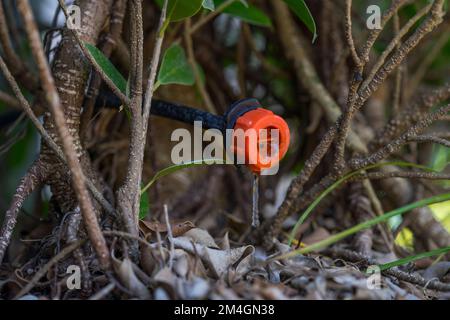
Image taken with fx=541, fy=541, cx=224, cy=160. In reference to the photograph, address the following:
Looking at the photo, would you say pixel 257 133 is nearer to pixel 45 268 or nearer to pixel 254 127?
pixel 254 127

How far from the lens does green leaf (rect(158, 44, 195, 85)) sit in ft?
2.91

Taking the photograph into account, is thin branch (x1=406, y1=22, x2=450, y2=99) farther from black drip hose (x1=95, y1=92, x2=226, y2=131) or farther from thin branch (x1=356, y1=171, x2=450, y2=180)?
black drip hose (x1=95, y1=92, x2=226, y2=131)

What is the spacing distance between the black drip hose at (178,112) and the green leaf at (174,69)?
0.04 m

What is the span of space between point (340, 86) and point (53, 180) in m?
0.69

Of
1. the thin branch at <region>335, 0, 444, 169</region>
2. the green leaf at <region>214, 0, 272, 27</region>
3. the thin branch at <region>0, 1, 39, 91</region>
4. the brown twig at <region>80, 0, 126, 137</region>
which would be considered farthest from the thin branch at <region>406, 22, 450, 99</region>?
the thin branch at <region>0, 1, 39, 91</region>

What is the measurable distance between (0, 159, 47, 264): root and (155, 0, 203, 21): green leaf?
0.99 ft

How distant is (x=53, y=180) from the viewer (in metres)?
0.84

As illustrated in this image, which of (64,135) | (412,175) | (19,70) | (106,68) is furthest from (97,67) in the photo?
(412,175)

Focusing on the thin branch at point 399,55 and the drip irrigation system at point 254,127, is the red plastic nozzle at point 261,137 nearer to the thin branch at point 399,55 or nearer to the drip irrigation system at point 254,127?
the drip irrigation system at point 254,127

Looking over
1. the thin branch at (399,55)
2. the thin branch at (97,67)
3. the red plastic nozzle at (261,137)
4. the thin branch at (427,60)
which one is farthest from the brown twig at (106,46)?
the thin branch at (427,60)

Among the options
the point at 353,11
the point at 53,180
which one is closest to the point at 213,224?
the point at 53,180

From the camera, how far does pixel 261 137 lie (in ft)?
2.46

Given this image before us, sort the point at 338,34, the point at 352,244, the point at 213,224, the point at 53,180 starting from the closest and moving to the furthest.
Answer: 1. the point at 53,180
2. the point at 352,244
3. the point at 213,224
4. the point at 338,34
